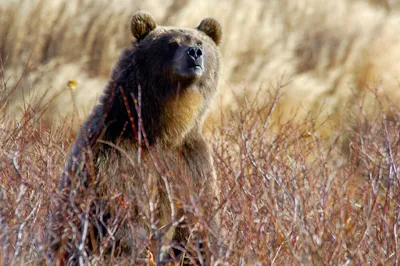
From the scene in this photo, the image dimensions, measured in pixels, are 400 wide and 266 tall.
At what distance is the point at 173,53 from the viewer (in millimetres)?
6074

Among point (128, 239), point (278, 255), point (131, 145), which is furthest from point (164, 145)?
point (278, 255)

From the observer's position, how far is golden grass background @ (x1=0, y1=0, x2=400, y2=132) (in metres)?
14.1

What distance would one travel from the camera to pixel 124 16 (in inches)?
595

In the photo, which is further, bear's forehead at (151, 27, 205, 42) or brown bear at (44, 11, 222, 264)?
bear's forehead at (151, 27, 205, 42)

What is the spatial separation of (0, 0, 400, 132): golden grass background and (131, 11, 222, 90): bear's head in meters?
6.96

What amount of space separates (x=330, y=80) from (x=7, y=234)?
11.1m

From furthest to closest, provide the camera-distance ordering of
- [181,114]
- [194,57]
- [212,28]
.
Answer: [212,28]
[181,114]
[194,57]

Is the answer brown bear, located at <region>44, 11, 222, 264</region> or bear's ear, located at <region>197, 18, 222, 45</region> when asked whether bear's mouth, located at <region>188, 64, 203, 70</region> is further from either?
bear's ear, located at <region>197, 18, 222, 45</region>

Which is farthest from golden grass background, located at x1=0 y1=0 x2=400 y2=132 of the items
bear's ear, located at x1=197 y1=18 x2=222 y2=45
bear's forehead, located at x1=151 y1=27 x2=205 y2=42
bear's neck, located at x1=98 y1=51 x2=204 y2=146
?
bear's neck, located at x1=98 y1=51 x2=204 y2=146

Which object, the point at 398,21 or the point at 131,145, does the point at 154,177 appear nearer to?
the point at 131,145

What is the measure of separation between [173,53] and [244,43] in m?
9.32

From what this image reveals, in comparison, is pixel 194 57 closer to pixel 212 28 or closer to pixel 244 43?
pixel 212 28

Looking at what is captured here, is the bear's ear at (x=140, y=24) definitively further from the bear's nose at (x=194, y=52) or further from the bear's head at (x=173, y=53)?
the bear's nose at (x=194, y=52)

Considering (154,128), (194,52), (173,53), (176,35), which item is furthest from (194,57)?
(154,128)
